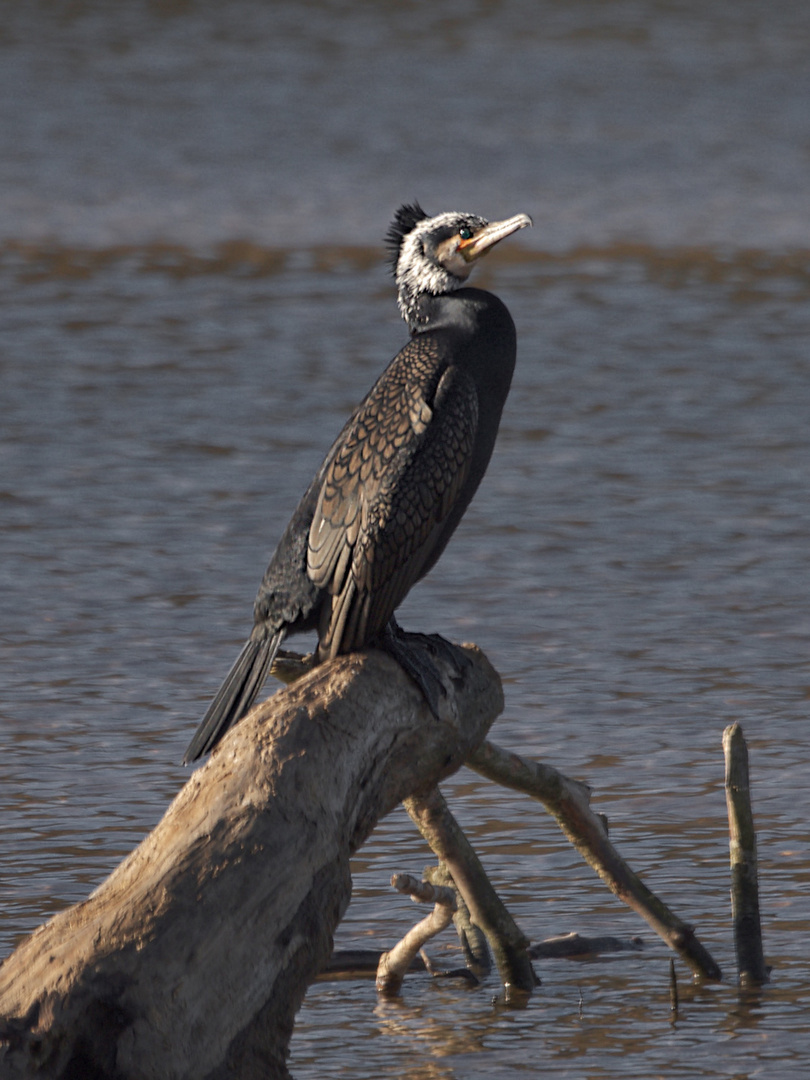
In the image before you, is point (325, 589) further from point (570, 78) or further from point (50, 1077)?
point (570, 78)

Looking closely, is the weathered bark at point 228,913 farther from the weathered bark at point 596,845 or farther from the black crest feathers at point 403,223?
the black crest feathers at point 403,223

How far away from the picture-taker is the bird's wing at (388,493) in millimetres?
4332

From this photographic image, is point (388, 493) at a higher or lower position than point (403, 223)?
lower

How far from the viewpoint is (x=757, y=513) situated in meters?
Answer: 8.69

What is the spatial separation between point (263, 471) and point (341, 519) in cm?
505

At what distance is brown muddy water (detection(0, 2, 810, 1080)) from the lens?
5055 millimetres

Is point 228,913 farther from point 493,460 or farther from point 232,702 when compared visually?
point 493,460

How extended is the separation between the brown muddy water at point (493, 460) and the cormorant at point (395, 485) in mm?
900

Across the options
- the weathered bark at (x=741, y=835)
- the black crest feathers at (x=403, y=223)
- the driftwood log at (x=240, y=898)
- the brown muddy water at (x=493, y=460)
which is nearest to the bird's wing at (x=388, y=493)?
the driftwood log at (x=240, y=898)

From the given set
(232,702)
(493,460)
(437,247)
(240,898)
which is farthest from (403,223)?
(493,460)

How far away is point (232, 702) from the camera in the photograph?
13.7 ft

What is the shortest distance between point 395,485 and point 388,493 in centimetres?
2

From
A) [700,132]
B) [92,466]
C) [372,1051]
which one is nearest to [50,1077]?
[372,1051]

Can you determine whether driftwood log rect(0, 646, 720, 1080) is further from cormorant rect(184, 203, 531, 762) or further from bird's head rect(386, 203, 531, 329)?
bird's head rect(386, 203, 531, 329)
